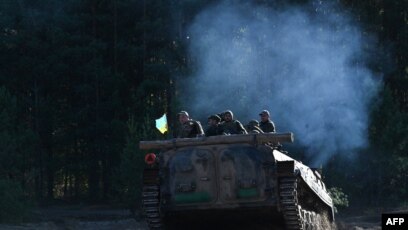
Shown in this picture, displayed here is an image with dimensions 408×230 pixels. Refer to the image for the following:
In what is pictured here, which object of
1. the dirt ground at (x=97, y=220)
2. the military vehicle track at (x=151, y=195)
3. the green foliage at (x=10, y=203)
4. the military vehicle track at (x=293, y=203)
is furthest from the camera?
the green foliage at (x=10, y=203)

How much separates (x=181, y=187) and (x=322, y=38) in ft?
61.3

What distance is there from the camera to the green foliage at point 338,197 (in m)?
30.0

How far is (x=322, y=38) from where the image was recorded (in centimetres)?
3278

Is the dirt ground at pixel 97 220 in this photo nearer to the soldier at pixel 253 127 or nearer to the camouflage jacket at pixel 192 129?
the soldier at pixel 253 127

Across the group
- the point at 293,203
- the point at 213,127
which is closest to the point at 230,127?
the point at 213,127

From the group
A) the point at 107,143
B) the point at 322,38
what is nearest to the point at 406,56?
the point at 322,38

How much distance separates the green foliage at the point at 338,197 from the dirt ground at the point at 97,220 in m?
0.44

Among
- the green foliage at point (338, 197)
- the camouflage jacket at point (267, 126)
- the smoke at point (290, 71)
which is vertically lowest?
the green foliage at point (338, 197)

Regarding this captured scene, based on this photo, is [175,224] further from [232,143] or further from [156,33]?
[156,33]

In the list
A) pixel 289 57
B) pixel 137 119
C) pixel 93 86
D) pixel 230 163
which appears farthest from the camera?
pixel 93 86

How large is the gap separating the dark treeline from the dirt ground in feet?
4.15

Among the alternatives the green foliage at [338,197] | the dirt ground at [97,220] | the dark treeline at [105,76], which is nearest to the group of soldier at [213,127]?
the dirt ground at [97,220]

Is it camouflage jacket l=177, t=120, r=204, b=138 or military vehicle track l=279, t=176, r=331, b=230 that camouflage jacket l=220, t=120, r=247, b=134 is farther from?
military vehicle track l=279, t=176, r=331, b=230

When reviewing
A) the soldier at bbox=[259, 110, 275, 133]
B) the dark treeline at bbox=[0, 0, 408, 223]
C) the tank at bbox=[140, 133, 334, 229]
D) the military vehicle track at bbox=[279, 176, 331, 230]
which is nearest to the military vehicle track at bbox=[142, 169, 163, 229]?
the tank at bbox=[140, 133, 334, 229]
